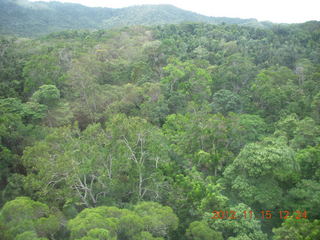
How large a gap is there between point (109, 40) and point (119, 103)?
21.9 m

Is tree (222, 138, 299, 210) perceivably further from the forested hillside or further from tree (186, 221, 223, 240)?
tree (186, 221, 223, 240)

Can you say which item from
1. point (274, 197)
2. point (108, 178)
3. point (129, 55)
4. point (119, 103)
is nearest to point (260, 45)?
point (129, 55)

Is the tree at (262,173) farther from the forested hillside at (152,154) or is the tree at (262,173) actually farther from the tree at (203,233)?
the tree at (203,233)

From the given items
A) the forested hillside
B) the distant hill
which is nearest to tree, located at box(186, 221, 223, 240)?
the forested hillside

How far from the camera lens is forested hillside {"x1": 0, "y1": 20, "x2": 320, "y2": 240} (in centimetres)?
1024

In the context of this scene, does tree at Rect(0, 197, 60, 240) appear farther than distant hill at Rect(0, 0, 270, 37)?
No

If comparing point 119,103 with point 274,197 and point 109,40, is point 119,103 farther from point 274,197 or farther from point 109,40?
point 109,40

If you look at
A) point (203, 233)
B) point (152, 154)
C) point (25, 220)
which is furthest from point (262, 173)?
point (25, 220)

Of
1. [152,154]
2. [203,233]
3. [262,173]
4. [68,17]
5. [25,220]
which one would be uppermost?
[68,17]

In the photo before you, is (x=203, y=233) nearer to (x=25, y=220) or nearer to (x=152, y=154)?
(x=152, y=154)

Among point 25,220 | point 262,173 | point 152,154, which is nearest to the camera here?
point 25,220

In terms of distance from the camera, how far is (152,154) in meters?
14.0

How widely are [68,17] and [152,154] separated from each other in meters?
105

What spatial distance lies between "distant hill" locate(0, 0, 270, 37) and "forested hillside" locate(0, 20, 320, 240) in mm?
50280
